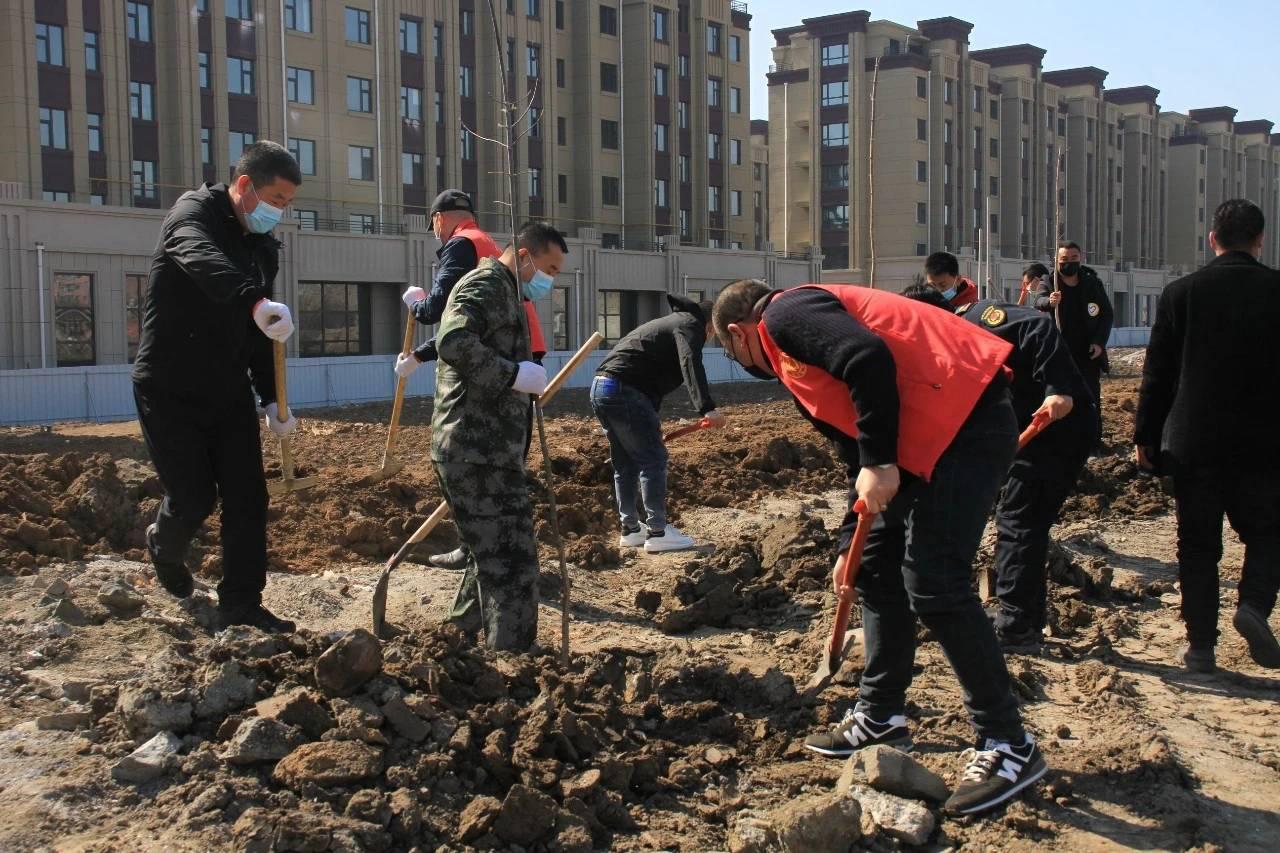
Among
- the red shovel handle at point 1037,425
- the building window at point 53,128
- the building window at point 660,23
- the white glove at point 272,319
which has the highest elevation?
the building window at point 660,23

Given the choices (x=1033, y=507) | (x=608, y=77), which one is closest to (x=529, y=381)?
(x=1033, y=507)

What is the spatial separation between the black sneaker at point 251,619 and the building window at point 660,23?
46424 mm

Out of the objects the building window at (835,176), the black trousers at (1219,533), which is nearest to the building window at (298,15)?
the building window at (835,176)

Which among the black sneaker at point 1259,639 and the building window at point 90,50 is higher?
the building window at point 90,50

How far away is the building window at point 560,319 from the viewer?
4288cm

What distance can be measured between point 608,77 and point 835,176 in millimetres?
Answer: 20279

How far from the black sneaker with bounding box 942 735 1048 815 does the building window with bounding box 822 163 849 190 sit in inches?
2464

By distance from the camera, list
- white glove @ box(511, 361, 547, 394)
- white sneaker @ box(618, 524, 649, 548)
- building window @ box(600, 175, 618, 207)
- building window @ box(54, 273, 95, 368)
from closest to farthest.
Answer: white glove @ box(511, 361, 547, 394) → white sneaker @ box(618, 524, 649, 548) → building window @ box(54, 273, 95, 368) → building window @ box(600, 175, 618, 207)

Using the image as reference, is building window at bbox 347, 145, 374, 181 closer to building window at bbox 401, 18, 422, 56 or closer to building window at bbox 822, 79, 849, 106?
building window at bbox 401, 18, 422, 56

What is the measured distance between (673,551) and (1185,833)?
4.52 m

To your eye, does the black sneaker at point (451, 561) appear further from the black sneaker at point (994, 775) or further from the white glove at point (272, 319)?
the black sneaker at point (994, 775)

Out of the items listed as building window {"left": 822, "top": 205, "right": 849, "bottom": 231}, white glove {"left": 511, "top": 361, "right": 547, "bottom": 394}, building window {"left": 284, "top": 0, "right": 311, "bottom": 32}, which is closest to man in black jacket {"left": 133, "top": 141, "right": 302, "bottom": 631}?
white glove {"left": 511, "top": 361, "right": 547, "bottom": 394}

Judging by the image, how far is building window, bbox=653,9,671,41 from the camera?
49.2 meters

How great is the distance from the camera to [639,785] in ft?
12.9
